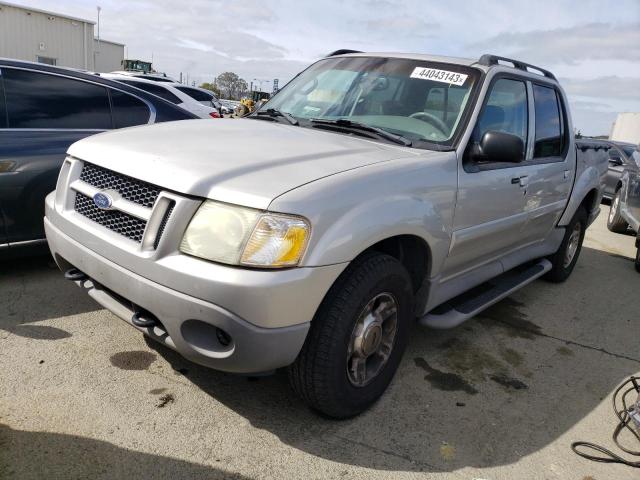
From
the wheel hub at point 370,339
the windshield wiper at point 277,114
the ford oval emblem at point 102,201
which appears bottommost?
the wheel hub at point 370,339

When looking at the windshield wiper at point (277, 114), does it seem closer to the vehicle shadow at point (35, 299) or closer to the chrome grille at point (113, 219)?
the chrome grille at point (113, 219)

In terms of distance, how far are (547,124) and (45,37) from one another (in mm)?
28435

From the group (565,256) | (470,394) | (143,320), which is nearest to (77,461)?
(143,320)

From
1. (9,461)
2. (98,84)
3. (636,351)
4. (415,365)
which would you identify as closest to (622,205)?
(636,351)

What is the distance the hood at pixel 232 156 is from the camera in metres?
2.23

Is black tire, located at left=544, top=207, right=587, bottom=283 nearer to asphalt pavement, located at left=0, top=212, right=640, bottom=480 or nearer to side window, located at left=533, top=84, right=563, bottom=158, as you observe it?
side window, located at left=533, top=84, right=563, bottom=158

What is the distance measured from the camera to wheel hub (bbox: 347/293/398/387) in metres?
2.61

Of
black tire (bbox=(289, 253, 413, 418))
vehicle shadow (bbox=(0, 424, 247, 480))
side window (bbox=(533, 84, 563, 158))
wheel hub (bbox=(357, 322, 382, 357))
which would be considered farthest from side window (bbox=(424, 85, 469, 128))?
vehicle shadow (bbox=(0, 424, 247, 480))

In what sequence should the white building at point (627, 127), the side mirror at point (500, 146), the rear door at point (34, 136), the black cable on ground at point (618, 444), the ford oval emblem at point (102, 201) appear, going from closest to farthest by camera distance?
the ford oval emblem at point (102, 201), the black cable on ground at point (618, 444), the side mirror at point (500, 146), the rear door at point (34, 136), the white building at point (627, 127)

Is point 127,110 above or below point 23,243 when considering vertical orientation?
above

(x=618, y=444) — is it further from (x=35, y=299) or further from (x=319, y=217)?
(x=35, y=299)

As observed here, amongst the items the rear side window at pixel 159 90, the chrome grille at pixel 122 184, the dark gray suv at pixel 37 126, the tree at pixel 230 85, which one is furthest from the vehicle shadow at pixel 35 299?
the tree at pixel 230 85

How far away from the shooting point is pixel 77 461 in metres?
2.27

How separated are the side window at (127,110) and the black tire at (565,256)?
4.00 m
